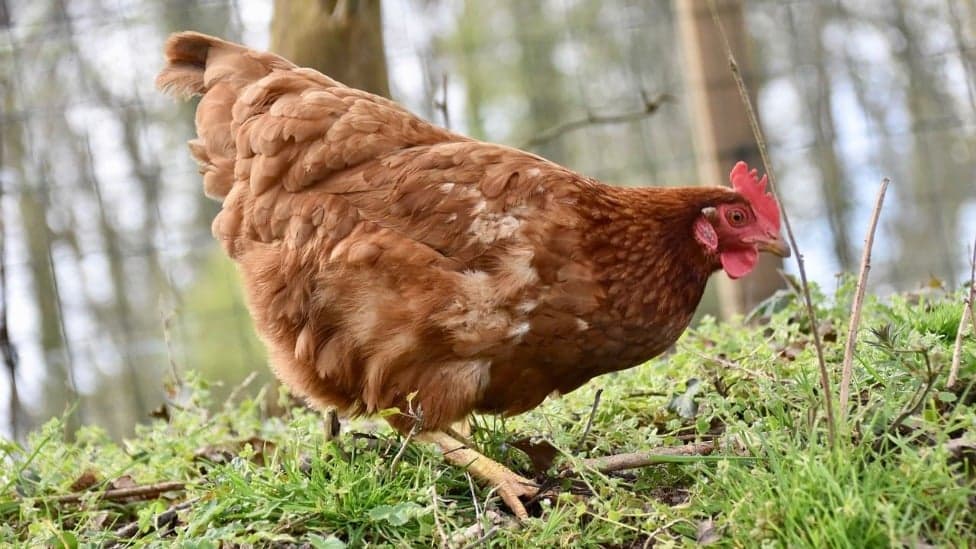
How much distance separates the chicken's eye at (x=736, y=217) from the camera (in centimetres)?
296

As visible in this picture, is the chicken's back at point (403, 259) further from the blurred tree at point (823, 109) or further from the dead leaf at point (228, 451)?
the blurred tree at point (823, 109)

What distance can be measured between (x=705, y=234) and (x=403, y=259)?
1000 mm

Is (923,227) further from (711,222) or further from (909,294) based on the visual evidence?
(711,222)

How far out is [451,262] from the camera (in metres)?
2.79

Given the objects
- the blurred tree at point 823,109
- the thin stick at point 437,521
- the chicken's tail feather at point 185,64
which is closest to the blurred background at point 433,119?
the blurred tree at point 823,109

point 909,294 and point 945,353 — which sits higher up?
point 945,353

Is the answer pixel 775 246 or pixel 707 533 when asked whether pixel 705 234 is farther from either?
pixel 707 533

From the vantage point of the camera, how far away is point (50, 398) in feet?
20.5

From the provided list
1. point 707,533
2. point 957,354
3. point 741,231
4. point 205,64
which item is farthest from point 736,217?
point 205,64

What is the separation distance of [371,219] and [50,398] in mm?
4433

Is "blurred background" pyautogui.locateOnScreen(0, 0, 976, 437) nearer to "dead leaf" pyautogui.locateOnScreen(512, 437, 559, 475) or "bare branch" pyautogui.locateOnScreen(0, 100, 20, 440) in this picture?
"bare branch" pyautogui.locateOnScreen(0, 100, 20, 440)

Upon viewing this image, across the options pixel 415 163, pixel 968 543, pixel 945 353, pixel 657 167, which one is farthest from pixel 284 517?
pixel 657 167

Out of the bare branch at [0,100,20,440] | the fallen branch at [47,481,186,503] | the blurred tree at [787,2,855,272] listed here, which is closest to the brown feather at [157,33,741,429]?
the fallen branch at [47,481,186,503]

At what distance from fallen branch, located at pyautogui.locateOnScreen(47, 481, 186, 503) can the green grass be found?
32 millimetres
